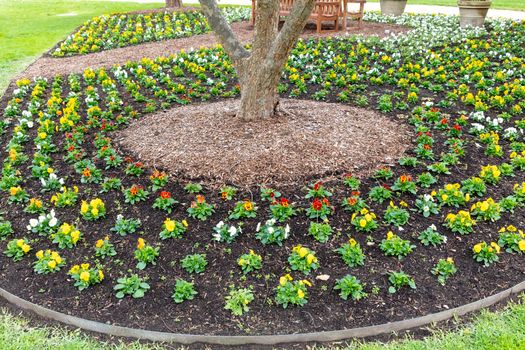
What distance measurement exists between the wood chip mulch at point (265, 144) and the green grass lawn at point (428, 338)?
1.86m

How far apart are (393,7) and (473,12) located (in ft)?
10.1

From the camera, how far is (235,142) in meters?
4.98

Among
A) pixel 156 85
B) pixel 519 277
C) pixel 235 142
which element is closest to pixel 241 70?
pixel 235 142

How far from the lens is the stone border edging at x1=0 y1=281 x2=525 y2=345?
9.80 feet

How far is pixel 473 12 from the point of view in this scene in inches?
459

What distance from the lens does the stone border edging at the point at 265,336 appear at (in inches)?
118

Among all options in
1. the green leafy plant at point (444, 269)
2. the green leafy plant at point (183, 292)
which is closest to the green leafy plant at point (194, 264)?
the green leafy plant at point (183, 292)

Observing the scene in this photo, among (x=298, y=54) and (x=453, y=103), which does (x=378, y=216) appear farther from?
(x=298, y=54)

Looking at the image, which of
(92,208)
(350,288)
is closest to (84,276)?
(92,208)

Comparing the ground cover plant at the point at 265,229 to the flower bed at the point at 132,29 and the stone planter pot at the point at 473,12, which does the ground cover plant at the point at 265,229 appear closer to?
the flower bed at the point at 132,29

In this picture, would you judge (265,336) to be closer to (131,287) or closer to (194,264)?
(194,264)

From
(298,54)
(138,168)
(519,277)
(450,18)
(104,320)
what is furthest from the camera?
(450,18)

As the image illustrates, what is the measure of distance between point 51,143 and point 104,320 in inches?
121

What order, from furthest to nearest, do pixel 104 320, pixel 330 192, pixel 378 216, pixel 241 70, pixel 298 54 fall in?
pixel 298 54 < pixel 241 70 < pixel 330 192 < pixel 378 216 < pixel 104 320
